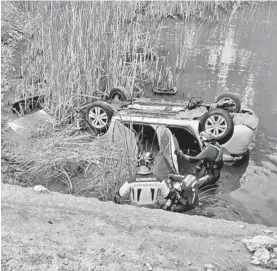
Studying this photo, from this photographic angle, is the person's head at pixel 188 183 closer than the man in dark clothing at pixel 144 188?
No

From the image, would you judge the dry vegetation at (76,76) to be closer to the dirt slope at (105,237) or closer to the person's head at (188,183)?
the person's head at (188,183)

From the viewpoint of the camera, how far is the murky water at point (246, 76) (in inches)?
290

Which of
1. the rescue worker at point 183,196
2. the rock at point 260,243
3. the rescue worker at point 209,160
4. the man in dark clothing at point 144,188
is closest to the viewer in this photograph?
the rock at point 260,243

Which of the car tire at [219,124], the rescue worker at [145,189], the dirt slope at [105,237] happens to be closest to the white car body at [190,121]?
the car tire at [219,124]

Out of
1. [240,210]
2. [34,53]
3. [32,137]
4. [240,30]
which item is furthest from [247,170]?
[240,30]

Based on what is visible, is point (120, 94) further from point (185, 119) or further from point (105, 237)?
point (105, 237)

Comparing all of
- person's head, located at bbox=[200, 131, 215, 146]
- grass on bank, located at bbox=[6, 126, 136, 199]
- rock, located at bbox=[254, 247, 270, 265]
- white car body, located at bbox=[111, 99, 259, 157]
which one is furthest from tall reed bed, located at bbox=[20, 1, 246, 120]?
rock, located at bbox=[254, 247, 270, 265]

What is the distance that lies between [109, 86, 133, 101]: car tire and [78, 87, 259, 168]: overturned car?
0.02 m

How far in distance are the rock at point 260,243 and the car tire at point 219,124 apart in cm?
315

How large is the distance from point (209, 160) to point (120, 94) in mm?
3164

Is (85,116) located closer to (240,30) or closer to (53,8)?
(53,8)

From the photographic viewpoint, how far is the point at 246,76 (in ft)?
43.7

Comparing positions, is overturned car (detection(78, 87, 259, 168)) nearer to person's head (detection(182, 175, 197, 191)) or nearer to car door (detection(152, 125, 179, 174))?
car door (detection(152, 125, 179, 174))

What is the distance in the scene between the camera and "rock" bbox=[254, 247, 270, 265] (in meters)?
4.27
